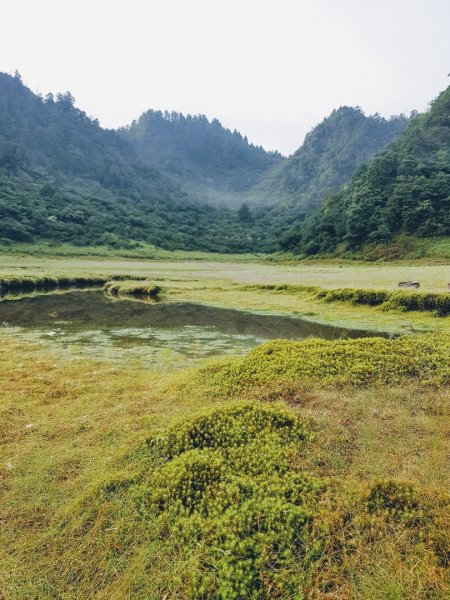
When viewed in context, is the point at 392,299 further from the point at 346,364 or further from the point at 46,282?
the point at 46,282

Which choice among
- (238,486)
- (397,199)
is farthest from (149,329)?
(397,199)

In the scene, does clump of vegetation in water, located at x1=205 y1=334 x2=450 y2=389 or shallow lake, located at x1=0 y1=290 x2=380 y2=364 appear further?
shallow lake, located at x1=0 y1=290 x2=380 y2=364

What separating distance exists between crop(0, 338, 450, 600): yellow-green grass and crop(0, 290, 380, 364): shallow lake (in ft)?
19.1

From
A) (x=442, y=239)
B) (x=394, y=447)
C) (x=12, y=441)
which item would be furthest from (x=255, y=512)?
(x=442, y=239)

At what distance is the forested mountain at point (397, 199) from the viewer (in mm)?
106738

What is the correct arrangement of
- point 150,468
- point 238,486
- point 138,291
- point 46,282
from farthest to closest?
point 46,282
point 138,291
point 150,468
point 238,486

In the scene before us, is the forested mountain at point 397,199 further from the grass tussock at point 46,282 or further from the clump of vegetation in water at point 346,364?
the clump of vegetation in water at point 346,364

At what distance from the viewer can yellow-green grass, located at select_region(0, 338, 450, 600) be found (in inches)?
177

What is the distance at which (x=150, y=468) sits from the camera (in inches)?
245

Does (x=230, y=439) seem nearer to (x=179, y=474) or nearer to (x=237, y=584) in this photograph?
(x=179, y=474)

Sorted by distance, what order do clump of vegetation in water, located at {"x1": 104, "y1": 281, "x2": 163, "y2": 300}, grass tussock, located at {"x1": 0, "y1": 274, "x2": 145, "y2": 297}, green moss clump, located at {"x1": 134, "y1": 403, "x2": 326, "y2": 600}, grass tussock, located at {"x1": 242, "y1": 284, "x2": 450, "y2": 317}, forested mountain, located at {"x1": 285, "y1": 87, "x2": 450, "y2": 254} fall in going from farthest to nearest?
1. forested mountain, located at {"x1": 285, "y1": 87, "x2": 450, "y2": 254}
2. grass tussock, located at {"x1": 0, "y1": 274, "x2": 145, "y2": 297}
3. clump of vegetation in water, located at {"x1": 104, "y1": 281, "x2": 163, "y2": 300}
4. grass tussock, located at {"x1": 242, "y1": 284, "x2": 450, "y2": 317}
5. green moss clump, located at {"x1": 134, "y1": 403, "x2": 326, "y2": 600}

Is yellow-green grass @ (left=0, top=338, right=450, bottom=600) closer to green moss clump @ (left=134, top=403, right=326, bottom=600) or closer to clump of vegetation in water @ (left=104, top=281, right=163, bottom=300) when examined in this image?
green moss clump @ (left=134, top=403, right=326, bottom=600)

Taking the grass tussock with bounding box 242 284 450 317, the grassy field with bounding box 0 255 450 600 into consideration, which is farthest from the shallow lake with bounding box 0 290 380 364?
the grass tussock with bounding box 242 284 450 317

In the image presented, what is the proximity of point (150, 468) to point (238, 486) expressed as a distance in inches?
61.0
